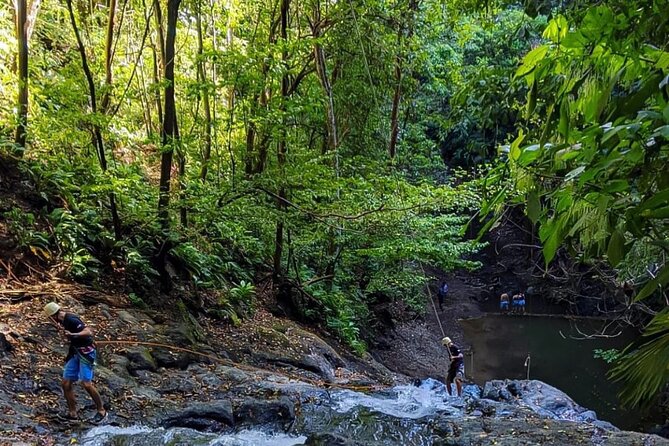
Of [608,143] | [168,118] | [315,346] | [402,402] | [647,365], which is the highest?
[168,118]

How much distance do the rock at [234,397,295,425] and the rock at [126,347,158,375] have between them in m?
1.67

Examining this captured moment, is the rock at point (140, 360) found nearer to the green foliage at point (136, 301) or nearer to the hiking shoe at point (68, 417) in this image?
the green foliage at point (136, 301)

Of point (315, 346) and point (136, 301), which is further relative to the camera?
point (315, 346)

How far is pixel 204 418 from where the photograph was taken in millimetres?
6363

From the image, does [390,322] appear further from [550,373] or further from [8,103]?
[8,103]

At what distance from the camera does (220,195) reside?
8.46 m

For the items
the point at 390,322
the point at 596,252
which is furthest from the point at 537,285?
the point at 596,252

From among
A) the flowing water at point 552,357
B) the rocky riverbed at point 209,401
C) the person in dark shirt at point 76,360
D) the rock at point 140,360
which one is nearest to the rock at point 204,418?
the rocky riverbed at point 209,401

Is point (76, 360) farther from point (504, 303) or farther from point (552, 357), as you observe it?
point (504, 303)

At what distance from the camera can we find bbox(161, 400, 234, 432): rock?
6.20m

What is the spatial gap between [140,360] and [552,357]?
18.0 meters

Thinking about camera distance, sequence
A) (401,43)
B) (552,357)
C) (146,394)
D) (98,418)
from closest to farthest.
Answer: (98,418) → (146,394) → (401,43) → (552,357)

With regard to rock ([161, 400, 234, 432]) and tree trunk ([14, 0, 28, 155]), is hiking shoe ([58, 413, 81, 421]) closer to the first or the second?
rock ([161, 400, 234, 432])

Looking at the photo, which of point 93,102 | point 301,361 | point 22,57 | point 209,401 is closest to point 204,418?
point 209,401
